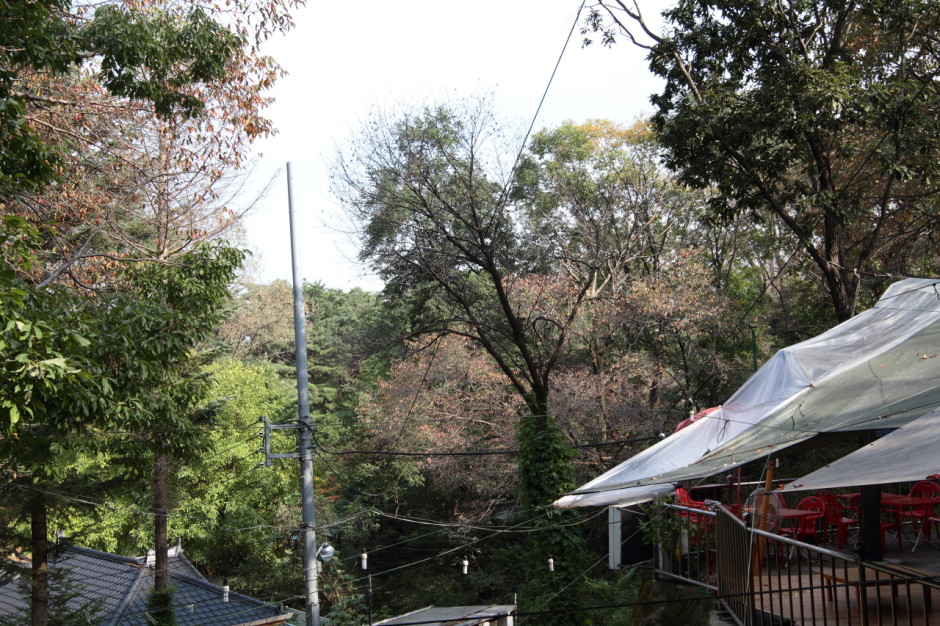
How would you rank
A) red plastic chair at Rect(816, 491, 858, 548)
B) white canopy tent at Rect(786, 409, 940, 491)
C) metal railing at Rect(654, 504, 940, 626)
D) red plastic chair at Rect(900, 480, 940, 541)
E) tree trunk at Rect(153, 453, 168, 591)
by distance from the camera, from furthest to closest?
tree trunk at Rect(153, 453, 168, 591) < red plastic chair at Rect(816, 491, 858, 548) < red plastic chair at Rect(900, 480, 940, 541) < metal railing at Rect(654, 504, 940, 626) < white canopy tent at Rect(786, 409, 940, 491)

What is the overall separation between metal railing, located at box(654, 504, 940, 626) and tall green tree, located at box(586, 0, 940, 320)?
4.90 metres

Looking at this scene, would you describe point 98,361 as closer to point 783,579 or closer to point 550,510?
point 783,579

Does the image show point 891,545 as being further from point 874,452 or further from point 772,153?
point 772,153

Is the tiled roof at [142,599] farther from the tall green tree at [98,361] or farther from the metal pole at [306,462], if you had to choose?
the tall green tree at [98,361]

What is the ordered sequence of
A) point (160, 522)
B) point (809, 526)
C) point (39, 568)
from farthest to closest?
point (160, 522)
point (39, 568)
point (809, 526)

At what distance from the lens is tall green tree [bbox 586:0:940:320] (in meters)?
11.4

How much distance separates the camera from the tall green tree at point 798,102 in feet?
37.2

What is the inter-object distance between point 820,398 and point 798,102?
604cm

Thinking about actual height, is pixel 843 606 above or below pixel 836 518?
below

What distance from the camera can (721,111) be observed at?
39.3ft

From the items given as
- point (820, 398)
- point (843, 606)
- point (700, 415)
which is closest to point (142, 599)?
point (700, 415)

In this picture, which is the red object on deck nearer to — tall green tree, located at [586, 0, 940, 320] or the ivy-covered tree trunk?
tall green tree, located at [586, 0, 940, 320]

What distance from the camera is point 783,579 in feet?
24.8

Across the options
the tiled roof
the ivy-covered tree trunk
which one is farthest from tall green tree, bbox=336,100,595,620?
the tiled roof
